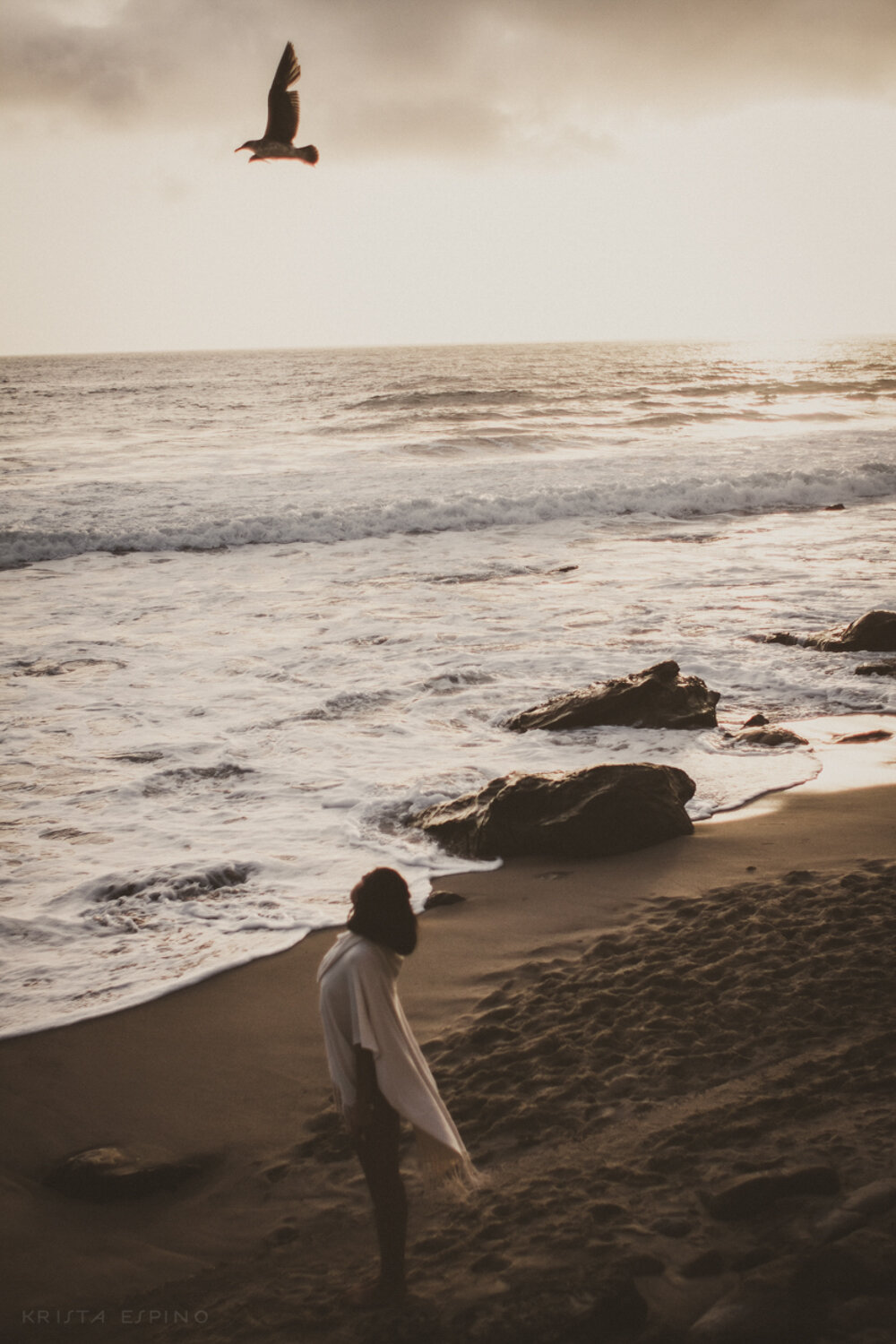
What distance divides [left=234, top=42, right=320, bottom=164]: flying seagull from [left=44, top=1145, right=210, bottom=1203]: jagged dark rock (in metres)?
5.73

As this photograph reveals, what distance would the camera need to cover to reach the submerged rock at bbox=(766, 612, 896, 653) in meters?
10.5

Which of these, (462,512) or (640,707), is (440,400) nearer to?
(462,512)

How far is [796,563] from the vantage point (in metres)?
16.1

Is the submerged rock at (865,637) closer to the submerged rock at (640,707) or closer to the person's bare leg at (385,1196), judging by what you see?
the submerged rock at (640,707)

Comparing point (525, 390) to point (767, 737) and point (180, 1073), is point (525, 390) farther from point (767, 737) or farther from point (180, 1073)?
point (180, 1073)

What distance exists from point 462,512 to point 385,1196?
19771 mm

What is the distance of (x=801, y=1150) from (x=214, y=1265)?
1991mm

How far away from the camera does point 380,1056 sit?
2.71 meters

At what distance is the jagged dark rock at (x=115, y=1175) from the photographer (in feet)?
11.6

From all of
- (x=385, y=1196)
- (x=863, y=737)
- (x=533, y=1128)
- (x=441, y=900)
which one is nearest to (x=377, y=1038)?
(x=385, y=1196)

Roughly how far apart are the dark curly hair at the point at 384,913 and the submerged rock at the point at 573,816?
11.2 feet

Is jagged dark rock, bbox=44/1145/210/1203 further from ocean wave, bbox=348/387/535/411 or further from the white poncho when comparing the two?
ocean wave, bbox=348/387/535/411

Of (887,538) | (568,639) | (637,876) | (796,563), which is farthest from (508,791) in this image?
(887,538)

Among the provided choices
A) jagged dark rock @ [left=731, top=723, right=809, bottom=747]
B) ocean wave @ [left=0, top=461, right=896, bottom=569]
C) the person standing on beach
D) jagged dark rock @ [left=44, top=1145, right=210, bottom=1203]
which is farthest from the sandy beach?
ocean wave @ [left=0, top=461, right=896, bottom=569]
